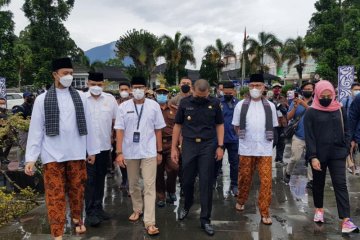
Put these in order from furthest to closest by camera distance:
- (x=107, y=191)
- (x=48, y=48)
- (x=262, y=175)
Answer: (x=48, y=48), (x=107, y=191), (x=262, y=175)

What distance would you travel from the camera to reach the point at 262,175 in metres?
5.31

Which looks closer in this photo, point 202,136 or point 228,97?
point 202,136

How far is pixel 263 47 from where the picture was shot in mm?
47250

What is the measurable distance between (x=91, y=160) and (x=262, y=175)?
229cm

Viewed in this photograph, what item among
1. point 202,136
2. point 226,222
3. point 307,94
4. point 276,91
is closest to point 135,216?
point 226,222

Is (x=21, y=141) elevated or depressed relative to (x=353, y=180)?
elevated

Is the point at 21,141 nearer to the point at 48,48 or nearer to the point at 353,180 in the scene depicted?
the point at 353,180

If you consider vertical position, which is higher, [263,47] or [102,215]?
[263,47]

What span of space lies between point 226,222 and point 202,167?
0.90 meters

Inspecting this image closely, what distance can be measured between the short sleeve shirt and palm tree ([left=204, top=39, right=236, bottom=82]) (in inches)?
1750

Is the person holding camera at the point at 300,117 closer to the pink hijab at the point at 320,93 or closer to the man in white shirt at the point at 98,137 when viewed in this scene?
the pink hijab at the point at 320,93

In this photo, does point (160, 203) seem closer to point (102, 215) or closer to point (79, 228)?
point (102, 215)

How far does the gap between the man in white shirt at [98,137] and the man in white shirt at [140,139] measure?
0.28 m

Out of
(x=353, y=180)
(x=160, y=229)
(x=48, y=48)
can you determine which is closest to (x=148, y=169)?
(x=160, y=229)
